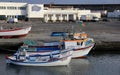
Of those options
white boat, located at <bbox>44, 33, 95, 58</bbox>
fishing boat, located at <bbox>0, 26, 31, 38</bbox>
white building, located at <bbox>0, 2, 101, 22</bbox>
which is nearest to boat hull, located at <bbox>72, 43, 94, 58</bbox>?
white boat, located at <bbox>44, 33, 95, 58</bbox>

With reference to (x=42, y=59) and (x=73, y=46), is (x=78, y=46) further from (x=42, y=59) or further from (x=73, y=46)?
(x=42, y=59)

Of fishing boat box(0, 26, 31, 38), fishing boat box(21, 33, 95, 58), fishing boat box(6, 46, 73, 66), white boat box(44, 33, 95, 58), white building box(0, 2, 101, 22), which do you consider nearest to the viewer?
fishing boat box(6, 46, 73, 66)

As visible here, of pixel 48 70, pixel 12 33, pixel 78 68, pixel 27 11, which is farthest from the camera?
pixel 27 11

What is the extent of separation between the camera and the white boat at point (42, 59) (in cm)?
3244

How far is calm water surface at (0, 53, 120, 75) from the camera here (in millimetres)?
30641

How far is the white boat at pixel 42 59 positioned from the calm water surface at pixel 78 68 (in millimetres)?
417

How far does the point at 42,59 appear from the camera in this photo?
107 feet

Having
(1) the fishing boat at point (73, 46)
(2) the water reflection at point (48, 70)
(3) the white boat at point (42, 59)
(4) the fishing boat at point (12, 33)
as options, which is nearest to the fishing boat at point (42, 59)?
(3) the white boat at point (42, 59)

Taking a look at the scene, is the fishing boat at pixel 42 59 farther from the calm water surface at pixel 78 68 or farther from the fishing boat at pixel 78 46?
the fishing boat at pixel 78 46

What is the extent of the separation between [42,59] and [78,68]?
9.94 feet

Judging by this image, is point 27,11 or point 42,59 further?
point 27,11

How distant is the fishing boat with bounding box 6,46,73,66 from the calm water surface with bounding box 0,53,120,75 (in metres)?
0.41

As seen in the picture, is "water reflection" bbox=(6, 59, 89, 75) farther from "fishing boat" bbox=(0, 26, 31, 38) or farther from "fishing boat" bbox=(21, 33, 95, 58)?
"fishing boat" bbox=(0, 26, 31, 38)

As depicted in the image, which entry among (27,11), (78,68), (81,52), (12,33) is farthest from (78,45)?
(27,11)
